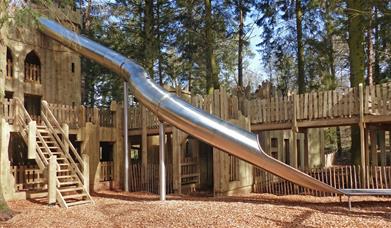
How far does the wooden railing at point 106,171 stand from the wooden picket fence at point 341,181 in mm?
6555

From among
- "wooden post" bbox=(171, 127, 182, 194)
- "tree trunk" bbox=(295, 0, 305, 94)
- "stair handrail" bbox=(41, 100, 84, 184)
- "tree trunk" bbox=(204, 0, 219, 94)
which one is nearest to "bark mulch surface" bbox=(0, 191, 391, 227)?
"stair handrail" bbox=(41, 100, 84, 184)

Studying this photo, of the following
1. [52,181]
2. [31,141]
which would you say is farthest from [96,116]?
[52,181]

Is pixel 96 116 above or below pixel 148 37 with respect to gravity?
below

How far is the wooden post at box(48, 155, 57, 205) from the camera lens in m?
13.4

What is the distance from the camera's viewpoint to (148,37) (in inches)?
1013

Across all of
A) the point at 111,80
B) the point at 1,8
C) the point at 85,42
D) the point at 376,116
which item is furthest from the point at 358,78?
the point at 111,80

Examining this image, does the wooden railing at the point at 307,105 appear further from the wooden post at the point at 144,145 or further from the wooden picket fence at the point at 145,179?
the wooden picket fence at the point at 145,179

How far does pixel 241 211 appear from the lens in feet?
33.1

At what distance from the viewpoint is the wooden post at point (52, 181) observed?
1337 cm

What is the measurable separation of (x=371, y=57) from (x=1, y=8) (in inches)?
983

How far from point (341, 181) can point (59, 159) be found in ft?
33.7

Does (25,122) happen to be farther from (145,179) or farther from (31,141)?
(145,179)

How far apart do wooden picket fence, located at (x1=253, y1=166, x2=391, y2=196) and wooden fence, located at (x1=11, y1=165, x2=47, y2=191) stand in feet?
28.9

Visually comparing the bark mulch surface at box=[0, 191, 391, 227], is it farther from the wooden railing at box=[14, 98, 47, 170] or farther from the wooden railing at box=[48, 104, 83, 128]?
the wooden railing at box=[48, 104, 83, 128]
